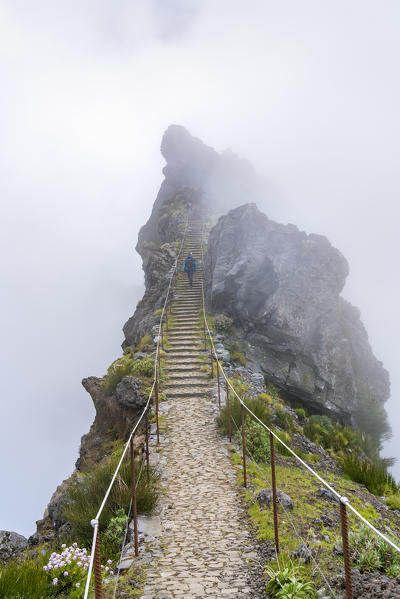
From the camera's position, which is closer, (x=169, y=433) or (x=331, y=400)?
(x=169, y=433)

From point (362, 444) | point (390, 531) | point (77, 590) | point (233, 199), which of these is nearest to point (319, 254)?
point (362, 444)

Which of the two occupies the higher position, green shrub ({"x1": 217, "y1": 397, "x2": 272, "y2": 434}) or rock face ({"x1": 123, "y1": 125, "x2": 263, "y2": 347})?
rock face ({"x1": 123, "y1": 125, "x2": 263, "y2": 347})

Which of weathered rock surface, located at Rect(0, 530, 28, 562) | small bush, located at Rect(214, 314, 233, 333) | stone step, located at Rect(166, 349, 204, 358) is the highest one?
small bush, located at Rect(214, 314, 233, 333)

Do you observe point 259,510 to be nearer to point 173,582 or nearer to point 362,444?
point 173,582

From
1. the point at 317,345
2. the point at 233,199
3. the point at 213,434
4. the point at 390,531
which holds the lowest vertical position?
the point at 390,531

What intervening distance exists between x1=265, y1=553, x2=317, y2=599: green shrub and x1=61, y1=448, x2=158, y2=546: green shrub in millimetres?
2476

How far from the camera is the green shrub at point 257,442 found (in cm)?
916

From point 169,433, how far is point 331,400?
10.4m

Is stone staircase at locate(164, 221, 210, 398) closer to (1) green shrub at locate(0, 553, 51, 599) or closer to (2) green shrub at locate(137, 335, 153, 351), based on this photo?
(2) green shrub at locate(137, 335, 153, 351)

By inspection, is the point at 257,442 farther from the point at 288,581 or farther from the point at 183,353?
the point at 183,353

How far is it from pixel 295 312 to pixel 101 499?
46.5 feet

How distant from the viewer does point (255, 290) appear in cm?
1964

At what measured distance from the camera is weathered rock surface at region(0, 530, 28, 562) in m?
7.06

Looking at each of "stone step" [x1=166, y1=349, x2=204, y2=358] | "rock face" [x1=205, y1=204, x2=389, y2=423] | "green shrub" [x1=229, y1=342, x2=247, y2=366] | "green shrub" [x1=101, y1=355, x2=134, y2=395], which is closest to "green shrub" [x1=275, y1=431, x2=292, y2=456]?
"green shrub" [x1=101, y1=355, x2=134, y2=395]
